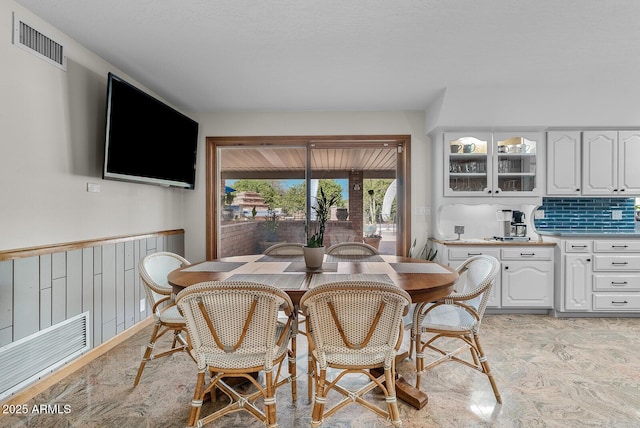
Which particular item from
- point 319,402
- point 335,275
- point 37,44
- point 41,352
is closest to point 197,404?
point 319,402

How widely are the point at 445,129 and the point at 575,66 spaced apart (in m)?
1.24

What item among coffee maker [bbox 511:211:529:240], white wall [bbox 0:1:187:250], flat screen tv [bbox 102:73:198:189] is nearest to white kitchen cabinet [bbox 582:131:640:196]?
coffee maker [bbox 511:211:529:240]

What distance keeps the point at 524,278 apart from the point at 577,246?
617mm

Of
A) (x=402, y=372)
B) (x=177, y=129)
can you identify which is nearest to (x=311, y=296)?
(x=402, y=372)

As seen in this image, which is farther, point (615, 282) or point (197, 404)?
point (615, 282)

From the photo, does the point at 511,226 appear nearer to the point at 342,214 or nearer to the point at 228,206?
the point at 342,214

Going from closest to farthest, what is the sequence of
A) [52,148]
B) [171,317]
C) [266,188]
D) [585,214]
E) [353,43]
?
1. [171,317]
2. [52,148]
3. [353,43]
4. [585,214]
5. [266,188]

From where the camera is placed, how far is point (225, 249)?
4652 mm

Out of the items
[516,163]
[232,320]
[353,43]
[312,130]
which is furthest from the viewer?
[312,130]

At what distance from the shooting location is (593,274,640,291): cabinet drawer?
11.6 feet

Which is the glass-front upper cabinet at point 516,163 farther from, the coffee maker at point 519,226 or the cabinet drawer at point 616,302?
the cabinet drawer at point 616,302

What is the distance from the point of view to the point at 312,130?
14.0 feet

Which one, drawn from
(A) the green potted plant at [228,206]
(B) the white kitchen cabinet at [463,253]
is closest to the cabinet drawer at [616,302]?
(B) the white kitchen cabinet at [463,253]

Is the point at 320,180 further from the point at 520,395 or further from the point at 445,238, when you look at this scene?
the point at 520,395
